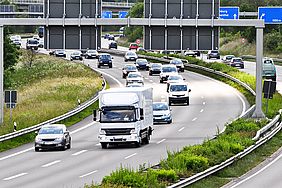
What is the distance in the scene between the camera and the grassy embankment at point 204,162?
17.0 meters

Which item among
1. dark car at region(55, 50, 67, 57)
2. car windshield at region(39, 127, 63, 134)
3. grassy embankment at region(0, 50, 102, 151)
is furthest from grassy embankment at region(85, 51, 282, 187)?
dark car at region(55, 50, 67, 57)

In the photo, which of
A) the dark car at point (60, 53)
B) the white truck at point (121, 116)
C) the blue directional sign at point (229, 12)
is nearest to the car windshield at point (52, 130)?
the white truck at point (121, 116)

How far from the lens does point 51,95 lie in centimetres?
5369

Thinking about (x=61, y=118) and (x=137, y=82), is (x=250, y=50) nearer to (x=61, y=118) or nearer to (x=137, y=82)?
(x=137, y=82)

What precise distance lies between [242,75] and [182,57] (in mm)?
26387

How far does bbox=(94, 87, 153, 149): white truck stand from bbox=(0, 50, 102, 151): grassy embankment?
21.9 feet

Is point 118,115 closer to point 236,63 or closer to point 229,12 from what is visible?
point 236,63

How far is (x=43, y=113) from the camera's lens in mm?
41875

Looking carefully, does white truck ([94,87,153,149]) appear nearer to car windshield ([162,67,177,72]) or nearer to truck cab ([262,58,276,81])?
truck cab ([262,58,276,81])

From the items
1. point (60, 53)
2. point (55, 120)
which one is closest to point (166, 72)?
point (55, 120)

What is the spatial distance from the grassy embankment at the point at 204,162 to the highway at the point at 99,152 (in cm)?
185

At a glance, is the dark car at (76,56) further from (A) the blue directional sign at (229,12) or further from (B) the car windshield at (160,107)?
(B) the car windshield at (160,107)

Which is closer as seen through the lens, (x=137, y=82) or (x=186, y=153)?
(x=186, y=153)

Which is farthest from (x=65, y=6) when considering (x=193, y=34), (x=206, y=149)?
(x=206, y=149)
